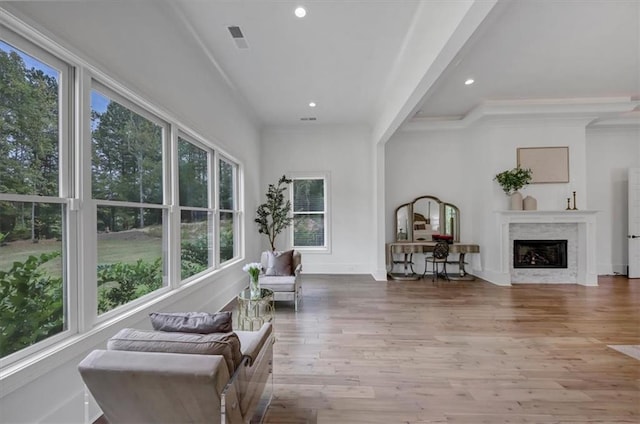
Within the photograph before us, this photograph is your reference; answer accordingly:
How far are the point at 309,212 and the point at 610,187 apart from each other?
6.93m

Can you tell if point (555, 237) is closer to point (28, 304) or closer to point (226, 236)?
point (226, 236)

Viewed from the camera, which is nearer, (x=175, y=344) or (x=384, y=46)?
(x=175, y=344)

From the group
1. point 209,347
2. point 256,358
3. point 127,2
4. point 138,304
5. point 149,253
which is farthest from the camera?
point 149,253

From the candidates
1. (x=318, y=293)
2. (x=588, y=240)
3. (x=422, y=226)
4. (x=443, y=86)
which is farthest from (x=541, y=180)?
(x=318, y=293)

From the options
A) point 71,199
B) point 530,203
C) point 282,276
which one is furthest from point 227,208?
point 530,203

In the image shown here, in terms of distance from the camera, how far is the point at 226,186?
16.0ft

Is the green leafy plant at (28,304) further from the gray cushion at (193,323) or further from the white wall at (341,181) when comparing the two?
the white wall at (341,181)

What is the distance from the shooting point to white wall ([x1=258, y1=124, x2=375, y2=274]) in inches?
260

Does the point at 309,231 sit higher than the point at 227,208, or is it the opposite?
the point at 227,208

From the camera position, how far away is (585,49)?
369 centimetres

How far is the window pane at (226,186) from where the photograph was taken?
4625 mm

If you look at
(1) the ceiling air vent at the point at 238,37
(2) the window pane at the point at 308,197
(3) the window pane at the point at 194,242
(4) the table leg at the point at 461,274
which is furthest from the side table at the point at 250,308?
(4) the table leg at the point at 461,274

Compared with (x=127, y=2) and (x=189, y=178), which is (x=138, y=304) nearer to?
(x=189, y=178)

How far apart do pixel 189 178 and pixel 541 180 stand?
6.61 metres
